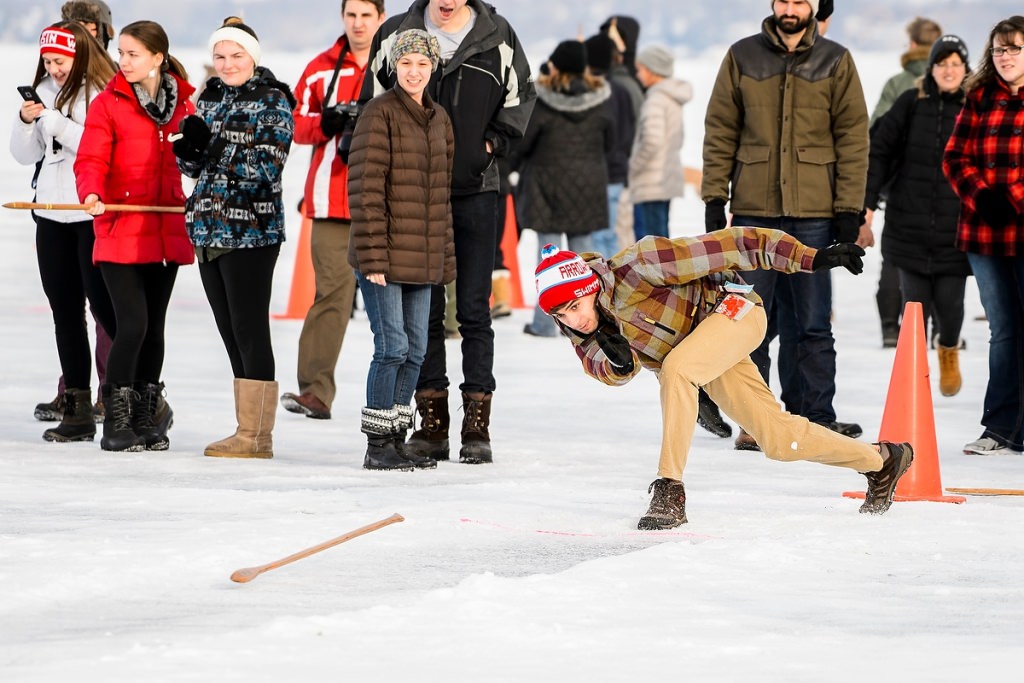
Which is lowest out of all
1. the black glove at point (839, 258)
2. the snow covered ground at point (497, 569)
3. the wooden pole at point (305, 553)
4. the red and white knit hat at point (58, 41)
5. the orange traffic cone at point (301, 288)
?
the snow covered ground at point (497, 569)

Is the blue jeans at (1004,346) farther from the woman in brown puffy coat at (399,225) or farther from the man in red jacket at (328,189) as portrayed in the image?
the man in red jacket at (328,189)

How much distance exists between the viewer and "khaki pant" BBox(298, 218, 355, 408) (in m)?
8.03

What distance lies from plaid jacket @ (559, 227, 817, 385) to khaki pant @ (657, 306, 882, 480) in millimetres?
74

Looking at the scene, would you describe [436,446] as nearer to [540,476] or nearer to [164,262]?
[540,476]

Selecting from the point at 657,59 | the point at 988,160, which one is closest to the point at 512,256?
the point at 657,59

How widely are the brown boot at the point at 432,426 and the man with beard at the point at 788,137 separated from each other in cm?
134

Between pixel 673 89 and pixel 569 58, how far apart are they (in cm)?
212

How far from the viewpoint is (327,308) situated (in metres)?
8.15

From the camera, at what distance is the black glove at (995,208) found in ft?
22.6

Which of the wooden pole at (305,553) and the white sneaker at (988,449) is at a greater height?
the wooden pole at (305,553)

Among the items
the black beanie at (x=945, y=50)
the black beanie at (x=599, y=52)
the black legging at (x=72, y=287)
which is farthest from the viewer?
the black beanie at (x=599, y=52)

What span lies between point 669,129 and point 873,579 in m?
9.05

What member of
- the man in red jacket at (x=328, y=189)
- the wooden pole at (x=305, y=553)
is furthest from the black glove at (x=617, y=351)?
the man in red jacket at (x=328, y=189)

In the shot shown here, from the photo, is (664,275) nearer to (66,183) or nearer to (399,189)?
(399,189)
